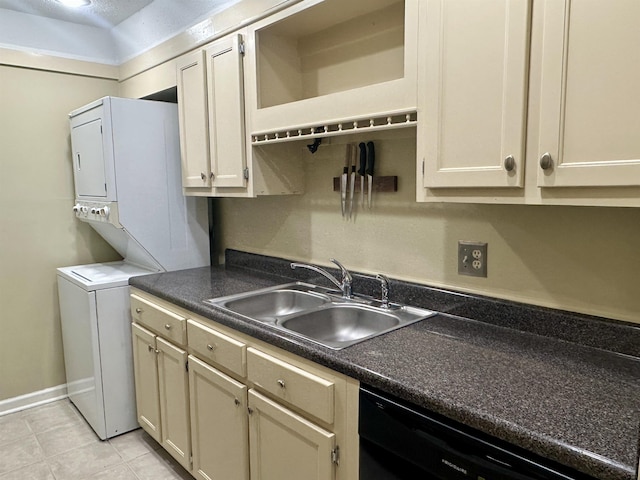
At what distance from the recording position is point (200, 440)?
1.96m

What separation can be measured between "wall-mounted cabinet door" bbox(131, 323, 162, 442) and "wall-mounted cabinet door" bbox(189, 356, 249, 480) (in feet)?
1.25

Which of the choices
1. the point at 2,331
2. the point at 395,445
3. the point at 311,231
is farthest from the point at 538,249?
the point at 2,331

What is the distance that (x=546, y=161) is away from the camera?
111 cm

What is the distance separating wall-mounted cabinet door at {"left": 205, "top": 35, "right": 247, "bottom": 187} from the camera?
2.07 m

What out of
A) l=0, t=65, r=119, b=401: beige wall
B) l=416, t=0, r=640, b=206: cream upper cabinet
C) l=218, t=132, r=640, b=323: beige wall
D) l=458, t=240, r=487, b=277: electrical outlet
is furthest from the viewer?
l=0, t=65, r=119, b=401: beige wall

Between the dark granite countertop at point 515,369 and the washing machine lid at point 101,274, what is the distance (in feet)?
2.72

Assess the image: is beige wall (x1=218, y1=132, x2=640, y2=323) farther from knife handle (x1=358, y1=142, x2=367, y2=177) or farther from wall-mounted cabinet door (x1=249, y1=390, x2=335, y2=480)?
wall-mounted cabinet door (x1=249, y1=390, x2=335, y2=480)

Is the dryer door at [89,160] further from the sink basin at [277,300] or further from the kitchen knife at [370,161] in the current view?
the kitchen knife at [370,161]

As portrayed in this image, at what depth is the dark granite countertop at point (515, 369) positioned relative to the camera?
0.89 meters

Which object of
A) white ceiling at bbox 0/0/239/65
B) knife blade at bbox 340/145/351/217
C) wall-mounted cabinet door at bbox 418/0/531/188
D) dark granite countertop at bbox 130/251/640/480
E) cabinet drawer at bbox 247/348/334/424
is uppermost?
white ceiling at bbox 0/0/239/65

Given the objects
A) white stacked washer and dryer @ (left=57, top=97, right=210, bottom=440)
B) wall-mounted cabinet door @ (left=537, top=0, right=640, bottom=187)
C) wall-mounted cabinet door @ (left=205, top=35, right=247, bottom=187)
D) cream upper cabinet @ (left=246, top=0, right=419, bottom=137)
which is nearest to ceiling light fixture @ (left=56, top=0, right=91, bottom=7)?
white stacked washer and dryer @ (left=57, top=97, right=210, bottom=440)

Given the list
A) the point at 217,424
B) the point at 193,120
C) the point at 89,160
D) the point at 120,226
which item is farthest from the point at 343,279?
the point at 89,160

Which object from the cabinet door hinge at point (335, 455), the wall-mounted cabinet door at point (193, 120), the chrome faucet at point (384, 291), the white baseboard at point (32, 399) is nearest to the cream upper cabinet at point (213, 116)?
the wall-mounted cabinet door at point (193, 120)

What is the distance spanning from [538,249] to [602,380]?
1.53 feet
